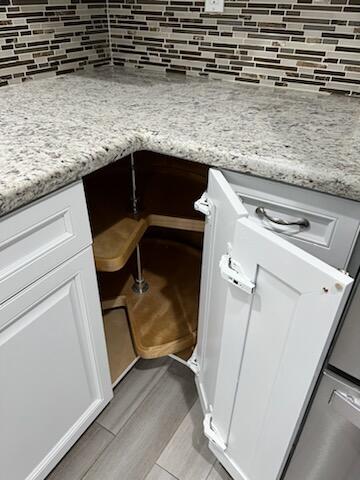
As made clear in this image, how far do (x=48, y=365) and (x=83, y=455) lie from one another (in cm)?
47

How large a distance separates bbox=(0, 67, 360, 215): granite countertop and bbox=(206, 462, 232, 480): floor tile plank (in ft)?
2.86

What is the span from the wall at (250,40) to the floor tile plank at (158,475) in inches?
49.5

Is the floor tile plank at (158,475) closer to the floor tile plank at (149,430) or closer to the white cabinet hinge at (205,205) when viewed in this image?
the floor tile plank at (149,430)

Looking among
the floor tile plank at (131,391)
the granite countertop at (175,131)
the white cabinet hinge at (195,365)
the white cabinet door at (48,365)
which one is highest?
the granite countertop at (175,131)

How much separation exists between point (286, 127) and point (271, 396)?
612 mm

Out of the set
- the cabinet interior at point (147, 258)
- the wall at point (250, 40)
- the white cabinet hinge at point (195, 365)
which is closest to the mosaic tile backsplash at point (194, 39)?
the wall at point (250, 40)

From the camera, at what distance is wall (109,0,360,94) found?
104 cm

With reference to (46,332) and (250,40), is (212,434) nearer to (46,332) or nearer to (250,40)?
(46,332)

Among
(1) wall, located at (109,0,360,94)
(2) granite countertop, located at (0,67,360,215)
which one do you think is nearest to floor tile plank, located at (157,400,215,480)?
(2) granite countertop, located at (0,67,360,215)

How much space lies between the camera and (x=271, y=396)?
2.23 feet

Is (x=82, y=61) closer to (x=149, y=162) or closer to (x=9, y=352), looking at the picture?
(x=149, y=162)

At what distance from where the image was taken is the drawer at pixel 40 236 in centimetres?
61

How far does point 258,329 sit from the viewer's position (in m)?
0.66

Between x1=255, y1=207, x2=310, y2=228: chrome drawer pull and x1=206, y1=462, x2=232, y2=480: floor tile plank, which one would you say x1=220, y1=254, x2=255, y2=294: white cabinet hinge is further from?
x1=206, y1=462, x2=232, y2=480: floor tile plank
